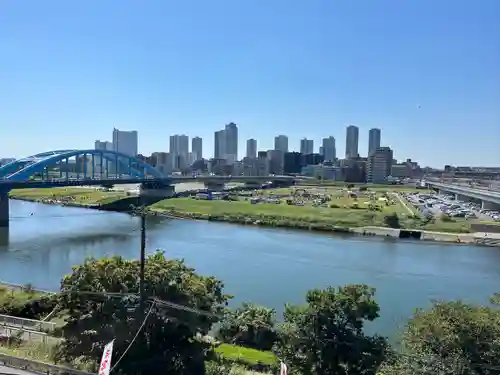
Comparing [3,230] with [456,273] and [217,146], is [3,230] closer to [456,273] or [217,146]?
[456,273]

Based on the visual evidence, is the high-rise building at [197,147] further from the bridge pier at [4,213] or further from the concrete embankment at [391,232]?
the bridge pier at [4,213]

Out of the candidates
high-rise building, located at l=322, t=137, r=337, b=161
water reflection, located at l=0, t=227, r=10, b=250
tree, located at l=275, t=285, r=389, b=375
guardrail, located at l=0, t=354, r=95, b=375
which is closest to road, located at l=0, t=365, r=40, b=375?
guardrail, located at l=0, t=354, r=95, b=375

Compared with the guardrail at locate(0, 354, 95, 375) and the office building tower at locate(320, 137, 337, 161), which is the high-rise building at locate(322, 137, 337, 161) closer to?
the office building tower at locate(320, 137, 337, 161)

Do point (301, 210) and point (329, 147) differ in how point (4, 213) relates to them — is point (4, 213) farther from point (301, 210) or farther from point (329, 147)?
point (329, 147)

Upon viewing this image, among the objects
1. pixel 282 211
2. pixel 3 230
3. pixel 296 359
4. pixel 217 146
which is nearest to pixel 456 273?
pixel 296 359

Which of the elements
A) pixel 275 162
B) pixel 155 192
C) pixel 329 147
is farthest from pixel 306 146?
pixel 155 192

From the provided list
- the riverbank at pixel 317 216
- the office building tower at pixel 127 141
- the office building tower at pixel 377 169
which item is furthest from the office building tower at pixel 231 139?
the riverbank at pixel 317 216

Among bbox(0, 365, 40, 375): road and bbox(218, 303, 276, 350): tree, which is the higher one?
bbox(0, 365, 40, 375): road
